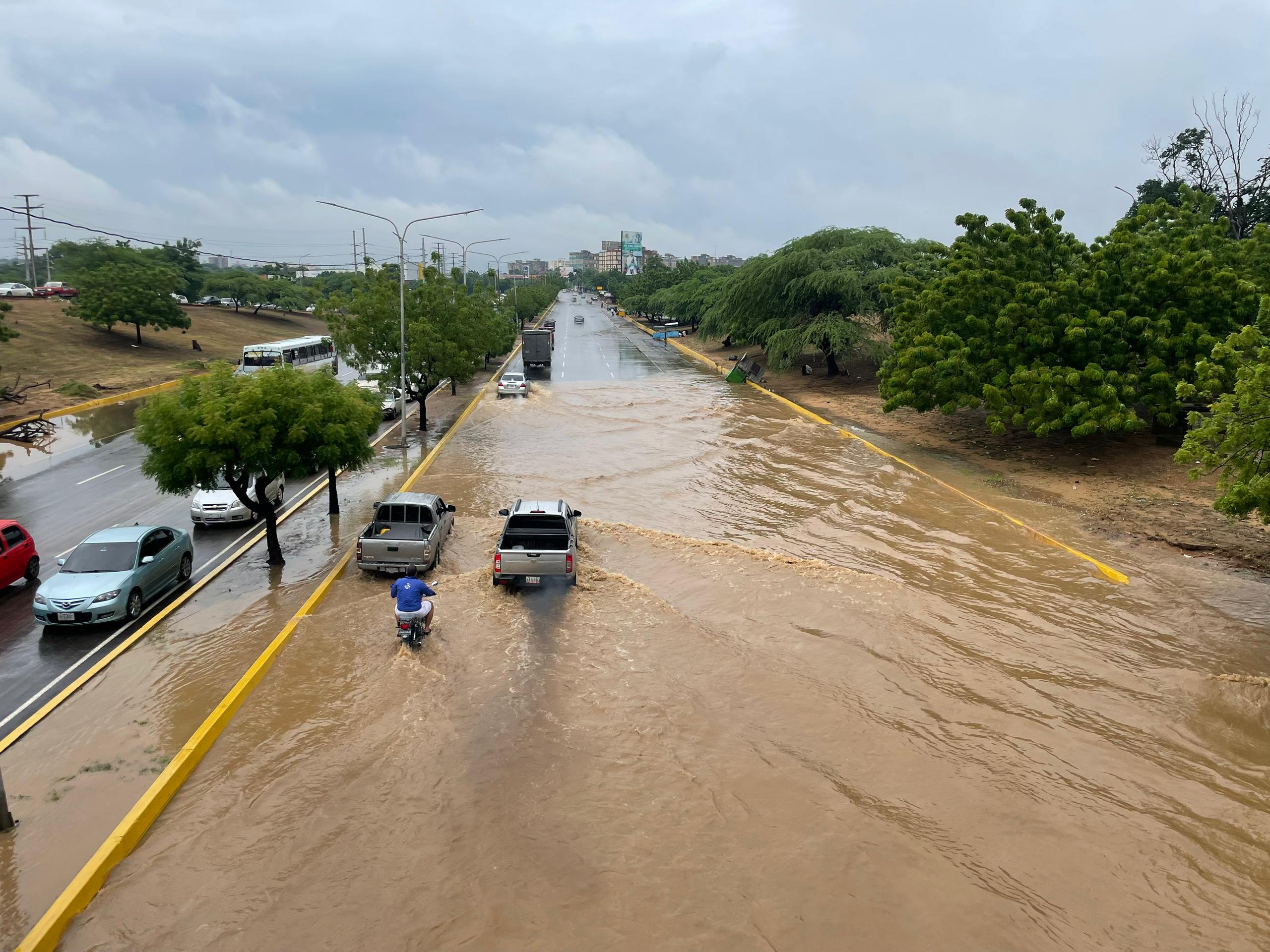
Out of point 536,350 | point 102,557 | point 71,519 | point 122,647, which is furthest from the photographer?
A: point 536,350

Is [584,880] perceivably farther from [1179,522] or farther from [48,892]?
[1179,522]

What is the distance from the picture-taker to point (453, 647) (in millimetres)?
12625

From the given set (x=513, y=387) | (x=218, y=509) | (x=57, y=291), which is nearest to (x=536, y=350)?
(x=513, y=387)

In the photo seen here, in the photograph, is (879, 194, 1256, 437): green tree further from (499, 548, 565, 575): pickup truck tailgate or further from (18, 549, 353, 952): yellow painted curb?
(18, 549, 353, 952): yellow painted curb

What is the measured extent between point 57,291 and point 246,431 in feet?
260

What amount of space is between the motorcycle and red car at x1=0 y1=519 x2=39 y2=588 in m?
7.84

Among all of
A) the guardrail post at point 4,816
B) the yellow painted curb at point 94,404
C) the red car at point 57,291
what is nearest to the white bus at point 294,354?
the yellow painted curb at point 94,404

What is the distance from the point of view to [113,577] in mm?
13719

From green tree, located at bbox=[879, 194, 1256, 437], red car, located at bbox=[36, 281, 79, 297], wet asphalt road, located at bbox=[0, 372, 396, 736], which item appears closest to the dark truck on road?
wet asphalt road, located at bbox=[0, 372, 396, 736]

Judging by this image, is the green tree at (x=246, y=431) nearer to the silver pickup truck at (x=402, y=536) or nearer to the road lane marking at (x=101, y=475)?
the silver pickup truck at (x=402, y=536)

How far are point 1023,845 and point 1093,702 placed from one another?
3.82 meters

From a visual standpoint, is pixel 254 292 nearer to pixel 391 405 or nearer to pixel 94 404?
pixel 94 404

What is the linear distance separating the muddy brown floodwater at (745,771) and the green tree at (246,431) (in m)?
2.59

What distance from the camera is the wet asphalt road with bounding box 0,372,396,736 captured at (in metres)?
11.9
